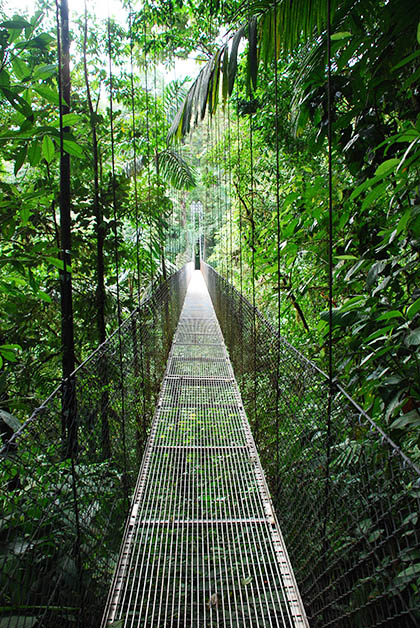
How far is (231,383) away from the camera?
3.06 metres

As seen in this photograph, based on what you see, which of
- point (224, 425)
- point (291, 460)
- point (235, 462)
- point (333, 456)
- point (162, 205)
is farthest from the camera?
point (162, 205)

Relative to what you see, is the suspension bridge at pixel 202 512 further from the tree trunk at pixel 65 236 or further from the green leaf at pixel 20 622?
the tree trunk at pixel 65 236

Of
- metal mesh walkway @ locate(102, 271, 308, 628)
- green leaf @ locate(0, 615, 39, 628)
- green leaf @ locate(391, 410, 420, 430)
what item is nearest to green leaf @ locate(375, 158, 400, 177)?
green leaf @ locate(391, 410, 420, 430)


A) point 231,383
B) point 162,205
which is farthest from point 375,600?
point 162,205

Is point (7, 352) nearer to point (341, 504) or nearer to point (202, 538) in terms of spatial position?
point (341, 504)

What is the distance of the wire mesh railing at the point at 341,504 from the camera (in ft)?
2.48

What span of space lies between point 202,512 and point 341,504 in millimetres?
803

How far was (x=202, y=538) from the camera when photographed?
1.50m

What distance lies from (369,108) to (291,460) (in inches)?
46.8

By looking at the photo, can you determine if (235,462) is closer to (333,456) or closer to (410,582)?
(333,456)

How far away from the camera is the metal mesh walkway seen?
120cm

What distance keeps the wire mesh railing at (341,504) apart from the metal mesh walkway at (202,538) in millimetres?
88

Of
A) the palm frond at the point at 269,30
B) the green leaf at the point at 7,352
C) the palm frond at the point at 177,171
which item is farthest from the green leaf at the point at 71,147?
the palm frond at the point at 177,171

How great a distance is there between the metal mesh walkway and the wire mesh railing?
0.29 feet
